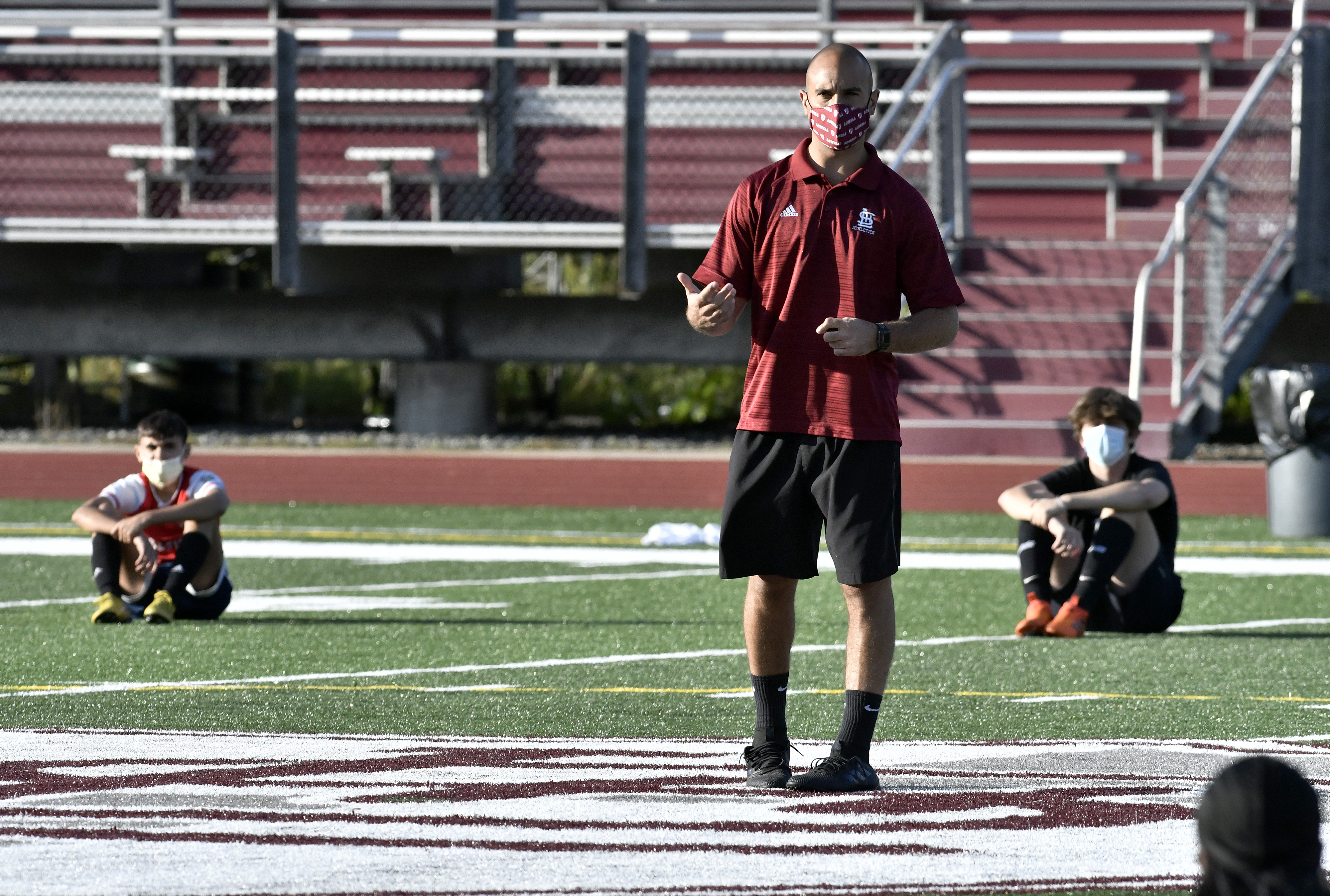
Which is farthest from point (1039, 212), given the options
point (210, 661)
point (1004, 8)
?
point (210, 661)

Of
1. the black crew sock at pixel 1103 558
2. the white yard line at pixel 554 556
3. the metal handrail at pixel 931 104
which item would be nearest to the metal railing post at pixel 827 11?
the metal handrail at pixel 931 104

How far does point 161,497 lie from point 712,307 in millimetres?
4571

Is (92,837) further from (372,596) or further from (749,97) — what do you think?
(749,97)

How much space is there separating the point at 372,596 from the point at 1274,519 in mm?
6744

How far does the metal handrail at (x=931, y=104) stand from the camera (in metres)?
15.8

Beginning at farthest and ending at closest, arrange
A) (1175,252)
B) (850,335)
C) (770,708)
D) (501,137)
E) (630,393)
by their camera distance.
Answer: (630,393)
(501,137)
(1175,252)
(770,708)
(850,335)

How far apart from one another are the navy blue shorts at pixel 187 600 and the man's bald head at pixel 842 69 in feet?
15.3

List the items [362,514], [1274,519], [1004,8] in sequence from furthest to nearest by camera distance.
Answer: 1. [1004,8]
2. [362,514]
3. [1274,519]

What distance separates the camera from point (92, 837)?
→ 393 centimetres

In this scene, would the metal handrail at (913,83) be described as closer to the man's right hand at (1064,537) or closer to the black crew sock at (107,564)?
the man's right hand at (1064,537)

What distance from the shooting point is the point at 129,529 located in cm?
841

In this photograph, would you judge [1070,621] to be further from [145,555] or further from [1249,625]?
[145,555]

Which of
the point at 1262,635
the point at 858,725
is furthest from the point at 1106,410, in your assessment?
the point at 858,725

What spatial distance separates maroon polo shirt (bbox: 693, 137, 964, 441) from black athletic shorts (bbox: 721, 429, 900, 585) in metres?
0.05
